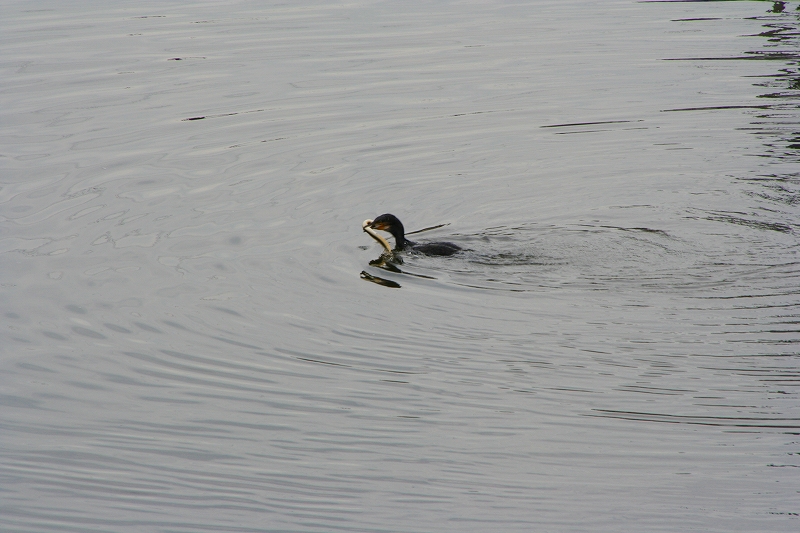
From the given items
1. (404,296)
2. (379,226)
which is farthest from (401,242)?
(404,296)

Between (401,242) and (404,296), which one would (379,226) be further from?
(404,296)

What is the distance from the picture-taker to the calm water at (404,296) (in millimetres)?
5965

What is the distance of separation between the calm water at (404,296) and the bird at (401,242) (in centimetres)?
23

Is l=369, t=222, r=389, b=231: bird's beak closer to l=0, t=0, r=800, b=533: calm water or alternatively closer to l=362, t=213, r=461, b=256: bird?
l=362, t=213, r=461, b=256: bird

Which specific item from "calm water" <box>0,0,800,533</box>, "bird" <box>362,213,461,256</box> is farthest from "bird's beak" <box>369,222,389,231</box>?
"calm water" <box>0,0,800,533</box>

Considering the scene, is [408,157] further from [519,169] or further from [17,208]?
[17,208]

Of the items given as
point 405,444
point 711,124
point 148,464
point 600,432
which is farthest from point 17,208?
point 711,124

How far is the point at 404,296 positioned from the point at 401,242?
4.78ft

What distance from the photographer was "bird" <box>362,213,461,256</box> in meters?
10.3

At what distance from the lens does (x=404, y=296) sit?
920 centimetres

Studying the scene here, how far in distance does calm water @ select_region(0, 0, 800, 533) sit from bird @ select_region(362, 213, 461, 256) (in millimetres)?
228

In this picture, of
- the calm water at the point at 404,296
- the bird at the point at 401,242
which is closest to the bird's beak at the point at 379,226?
the bird at the point at 401,242

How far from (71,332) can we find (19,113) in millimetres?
8968

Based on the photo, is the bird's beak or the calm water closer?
the calm water
